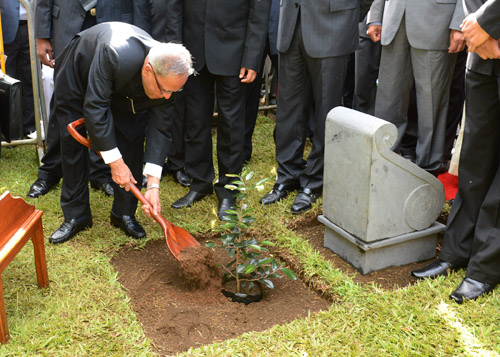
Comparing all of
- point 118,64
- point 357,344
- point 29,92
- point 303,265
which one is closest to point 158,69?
point 118,64

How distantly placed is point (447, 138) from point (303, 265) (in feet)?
6.89

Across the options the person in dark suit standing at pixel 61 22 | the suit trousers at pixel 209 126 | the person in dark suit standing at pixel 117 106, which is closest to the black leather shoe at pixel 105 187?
the person in dark suit standing at pixel 61 22

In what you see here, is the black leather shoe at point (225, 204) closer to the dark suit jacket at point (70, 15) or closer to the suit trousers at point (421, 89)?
the suit trousers at point (421, 89)

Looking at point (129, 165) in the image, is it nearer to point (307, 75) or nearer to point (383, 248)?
point (307, 75)

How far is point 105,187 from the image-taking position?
5023 millimetres

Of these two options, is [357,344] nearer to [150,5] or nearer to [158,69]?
[158,69]

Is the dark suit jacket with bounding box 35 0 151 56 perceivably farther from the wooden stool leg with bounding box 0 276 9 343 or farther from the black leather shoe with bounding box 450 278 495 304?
the black leather shoe with bounding box 450 278 495 304

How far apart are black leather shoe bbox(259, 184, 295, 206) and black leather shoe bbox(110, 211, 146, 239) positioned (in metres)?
0.97

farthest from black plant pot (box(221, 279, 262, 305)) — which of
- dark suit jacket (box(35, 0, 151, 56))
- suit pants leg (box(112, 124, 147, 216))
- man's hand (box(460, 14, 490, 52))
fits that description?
dark suit jacket (box(35, 0, 151, 56))

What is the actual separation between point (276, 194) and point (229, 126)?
65cm

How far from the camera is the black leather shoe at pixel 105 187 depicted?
196 inches

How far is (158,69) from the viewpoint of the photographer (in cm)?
348

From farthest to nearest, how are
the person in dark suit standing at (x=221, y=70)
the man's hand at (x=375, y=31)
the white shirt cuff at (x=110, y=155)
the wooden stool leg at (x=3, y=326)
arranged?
the man's hand at (x=375, y=31) < the person in dark suit standing at (x=221, y=70) < the white shirt cuff at (x=110, y=155) < the wooden stool leg at (x=3, y=326)

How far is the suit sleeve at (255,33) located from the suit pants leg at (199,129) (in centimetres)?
35
